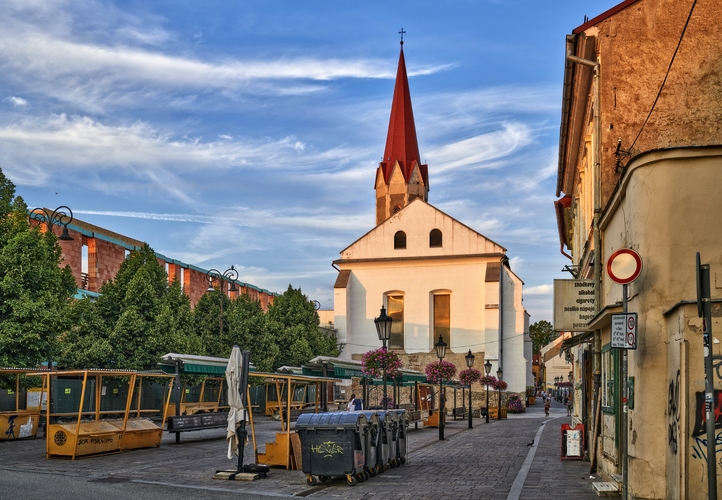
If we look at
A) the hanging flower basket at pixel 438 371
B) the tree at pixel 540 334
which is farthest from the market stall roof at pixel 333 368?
the tree at pixel 540 334

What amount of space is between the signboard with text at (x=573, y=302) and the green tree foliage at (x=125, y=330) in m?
22.4

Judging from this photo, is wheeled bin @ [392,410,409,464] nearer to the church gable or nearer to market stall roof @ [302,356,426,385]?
market stall roof @ [302,356,426,385]

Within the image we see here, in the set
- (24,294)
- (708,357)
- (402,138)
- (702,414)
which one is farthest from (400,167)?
(708,357)

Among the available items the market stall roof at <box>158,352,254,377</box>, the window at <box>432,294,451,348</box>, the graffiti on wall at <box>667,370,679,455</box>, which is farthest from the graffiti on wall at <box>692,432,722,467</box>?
the window at <box>432,294,451,348</box>

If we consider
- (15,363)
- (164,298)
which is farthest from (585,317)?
(164,298)

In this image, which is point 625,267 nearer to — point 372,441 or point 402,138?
point 372,441

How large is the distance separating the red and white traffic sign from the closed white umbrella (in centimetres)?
844

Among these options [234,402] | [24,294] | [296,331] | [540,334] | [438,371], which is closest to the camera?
[234,402]

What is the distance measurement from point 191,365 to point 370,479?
9.39 m

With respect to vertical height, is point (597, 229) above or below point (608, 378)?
above

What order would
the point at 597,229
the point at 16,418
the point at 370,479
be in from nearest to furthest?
1. the point at 370,479
2. the point at 597,229
3. the point at 16,418

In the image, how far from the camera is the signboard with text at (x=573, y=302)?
16.4 meters

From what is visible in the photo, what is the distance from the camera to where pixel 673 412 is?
10.5 m

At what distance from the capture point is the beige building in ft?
34.0
